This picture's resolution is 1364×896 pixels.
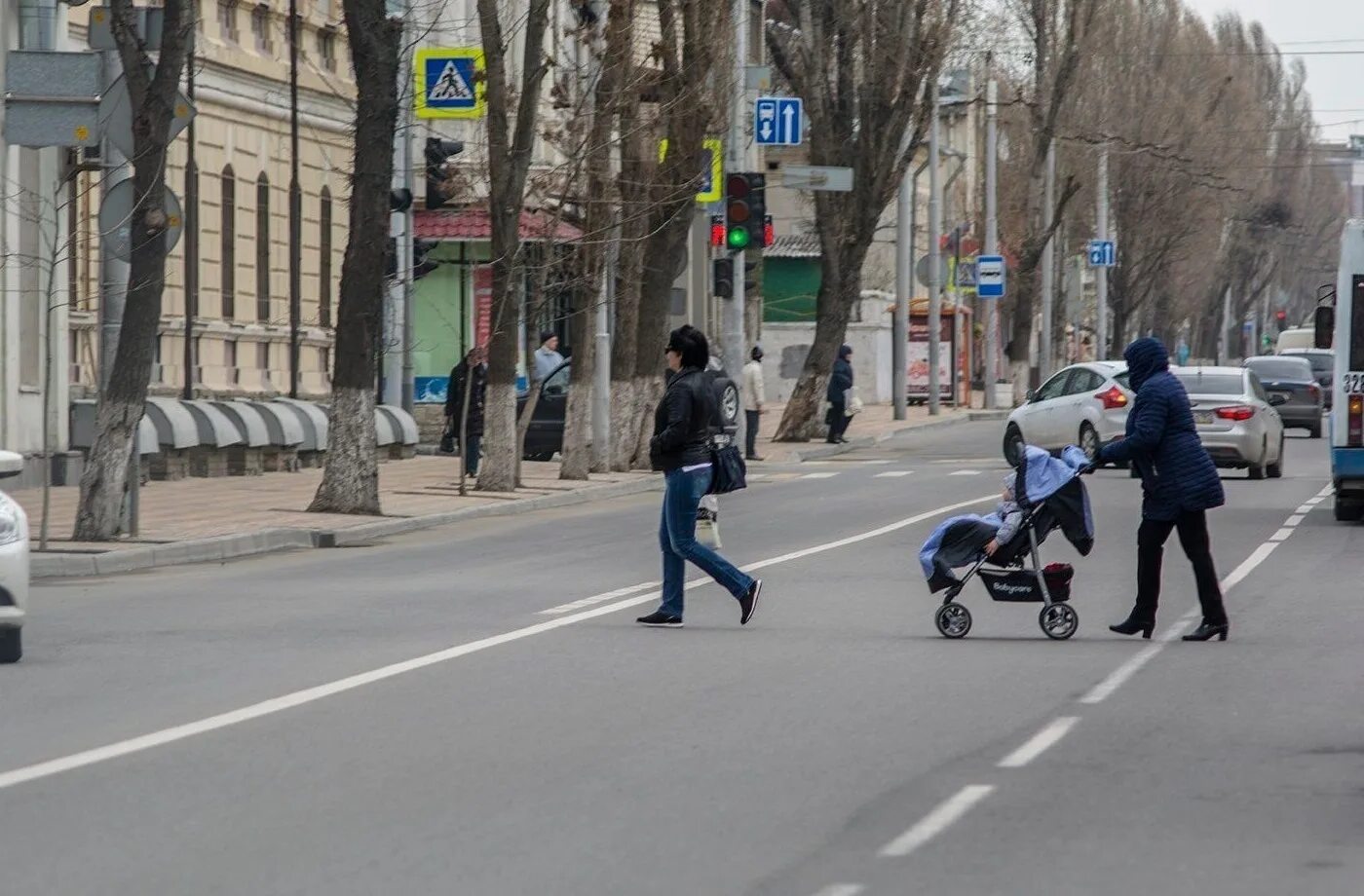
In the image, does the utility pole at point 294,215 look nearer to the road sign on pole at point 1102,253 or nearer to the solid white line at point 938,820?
the solid white line at point 938,820

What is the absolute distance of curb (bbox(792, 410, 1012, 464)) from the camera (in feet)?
142

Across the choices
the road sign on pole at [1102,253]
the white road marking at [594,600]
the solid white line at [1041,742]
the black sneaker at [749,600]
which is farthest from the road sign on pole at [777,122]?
the road sign on pole at [1102,253]

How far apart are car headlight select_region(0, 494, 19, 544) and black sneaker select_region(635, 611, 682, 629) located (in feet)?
12.2

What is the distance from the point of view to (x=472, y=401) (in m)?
35.1

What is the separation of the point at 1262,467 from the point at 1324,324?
8.11 meters

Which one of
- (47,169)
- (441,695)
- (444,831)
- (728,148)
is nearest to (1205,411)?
(728,148)

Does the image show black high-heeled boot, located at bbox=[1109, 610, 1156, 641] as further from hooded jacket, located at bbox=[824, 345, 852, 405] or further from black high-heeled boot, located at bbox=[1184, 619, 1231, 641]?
hooded jacket, located at bbox=[824, 345, 852, 405]

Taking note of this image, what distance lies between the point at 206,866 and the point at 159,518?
686 inches

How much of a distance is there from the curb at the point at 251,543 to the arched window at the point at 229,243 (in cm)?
956

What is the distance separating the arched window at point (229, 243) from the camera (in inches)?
1479

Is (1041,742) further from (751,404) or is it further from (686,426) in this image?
(751,404)

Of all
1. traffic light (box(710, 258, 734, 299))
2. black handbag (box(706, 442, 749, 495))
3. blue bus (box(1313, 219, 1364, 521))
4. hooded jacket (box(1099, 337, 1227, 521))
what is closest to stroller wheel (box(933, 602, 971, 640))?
hooded jacket (box(1099, 337, 1227, 521))

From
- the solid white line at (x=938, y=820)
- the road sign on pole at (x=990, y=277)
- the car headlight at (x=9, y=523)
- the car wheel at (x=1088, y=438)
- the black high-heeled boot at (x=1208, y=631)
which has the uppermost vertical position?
the road sign on pole at (x=990, y=277)

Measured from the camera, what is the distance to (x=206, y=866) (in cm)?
765
